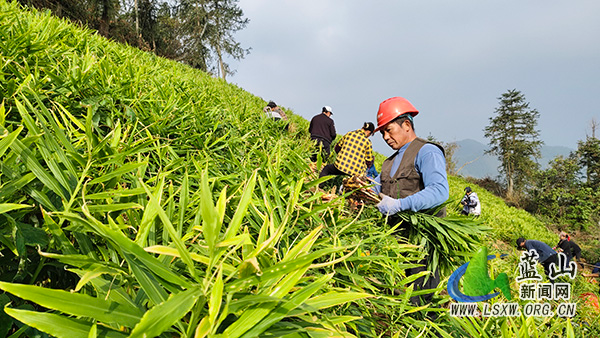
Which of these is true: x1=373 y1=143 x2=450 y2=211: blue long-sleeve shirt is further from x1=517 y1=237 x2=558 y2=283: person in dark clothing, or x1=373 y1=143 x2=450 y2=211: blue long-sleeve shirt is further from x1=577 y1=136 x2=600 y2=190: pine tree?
x1=577 y1=136 x2=600 y2=190: pine tree

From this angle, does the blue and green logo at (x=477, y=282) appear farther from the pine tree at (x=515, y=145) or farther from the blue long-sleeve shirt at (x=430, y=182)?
the pine tree at (x=515, y=145)

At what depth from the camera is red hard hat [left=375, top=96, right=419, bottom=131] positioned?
2.46 metres

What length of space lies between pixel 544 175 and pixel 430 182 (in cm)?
4762

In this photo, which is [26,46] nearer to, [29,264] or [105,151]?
[105,151]

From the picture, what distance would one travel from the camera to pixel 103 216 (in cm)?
100

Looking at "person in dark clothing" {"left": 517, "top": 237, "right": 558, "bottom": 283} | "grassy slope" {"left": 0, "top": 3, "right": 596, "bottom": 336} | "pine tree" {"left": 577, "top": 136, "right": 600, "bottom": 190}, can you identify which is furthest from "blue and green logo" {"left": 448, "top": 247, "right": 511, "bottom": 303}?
"pine tree" {"left": 577, "top": 136, "right": 600, "bottom": 190}

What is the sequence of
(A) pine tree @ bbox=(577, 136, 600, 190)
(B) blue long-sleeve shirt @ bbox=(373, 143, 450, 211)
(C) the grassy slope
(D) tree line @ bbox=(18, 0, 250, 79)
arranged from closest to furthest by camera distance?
(C) the grassy slope → (B) blue long-sleeve shirt @ bbox=(373, 143, 450, 211) → (D) tree line @ bbox=(18, 0, 250, 79) → (A) pine tree @ bbox=(577, 136, 600, 190)

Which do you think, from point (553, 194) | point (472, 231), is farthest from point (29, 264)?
point (553, 194)

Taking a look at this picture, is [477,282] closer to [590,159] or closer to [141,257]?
[141,257]

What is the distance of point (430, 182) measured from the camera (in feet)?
7.16

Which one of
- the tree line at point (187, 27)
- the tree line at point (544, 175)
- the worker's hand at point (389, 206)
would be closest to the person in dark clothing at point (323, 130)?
the worker's hand at point (389, 206)

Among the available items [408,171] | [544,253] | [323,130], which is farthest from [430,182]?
[544,253]

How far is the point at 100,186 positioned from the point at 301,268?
34.8 inches

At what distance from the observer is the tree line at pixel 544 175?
32.1m
